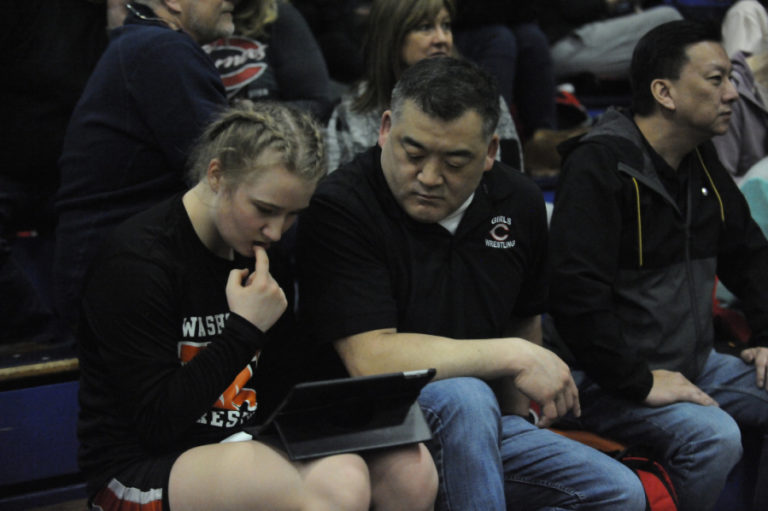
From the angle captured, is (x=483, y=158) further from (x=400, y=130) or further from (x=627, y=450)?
(x=627, y=450)

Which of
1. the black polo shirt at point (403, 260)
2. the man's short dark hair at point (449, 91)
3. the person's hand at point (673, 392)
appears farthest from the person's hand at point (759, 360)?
the man's short dark hair at point (449, 91)

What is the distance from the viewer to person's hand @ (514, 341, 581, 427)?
63.8 inches

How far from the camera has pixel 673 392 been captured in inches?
79.9

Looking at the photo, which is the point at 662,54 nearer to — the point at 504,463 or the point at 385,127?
the point at 385,127

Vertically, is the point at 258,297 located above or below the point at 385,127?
below

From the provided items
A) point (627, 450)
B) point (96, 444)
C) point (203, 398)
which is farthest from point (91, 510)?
point (627, 450)

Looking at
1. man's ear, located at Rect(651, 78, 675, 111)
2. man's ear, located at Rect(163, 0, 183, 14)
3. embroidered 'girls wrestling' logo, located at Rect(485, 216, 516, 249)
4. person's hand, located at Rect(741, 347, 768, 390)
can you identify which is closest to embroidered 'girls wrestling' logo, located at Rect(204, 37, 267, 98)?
man's ear, located at Rect(163, 0, 183, 14)

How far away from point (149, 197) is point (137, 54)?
0.31 meters

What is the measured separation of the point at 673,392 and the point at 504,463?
546mm

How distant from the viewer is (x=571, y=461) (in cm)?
170

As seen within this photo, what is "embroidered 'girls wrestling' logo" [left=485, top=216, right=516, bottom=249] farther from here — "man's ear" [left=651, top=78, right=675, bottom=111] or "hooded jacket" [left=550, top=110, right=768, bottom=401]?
"man's ear" [left=651, top=78, right=675, bottom=111]

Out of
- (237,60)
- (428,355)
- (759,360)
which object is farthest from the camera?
(237,60)

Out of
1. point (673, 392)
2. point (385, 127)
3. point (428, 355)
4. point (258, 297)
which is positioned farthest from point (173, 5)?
point (673, 392)

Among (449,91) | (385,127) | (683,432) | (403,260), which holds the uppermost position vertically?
(449,91)
